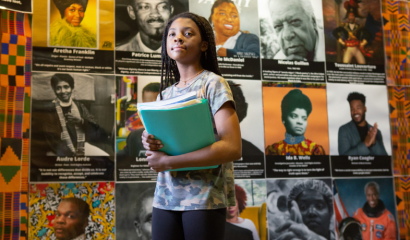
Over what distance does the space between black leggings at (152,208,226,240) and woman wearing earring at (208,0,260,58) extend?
1.81 meters

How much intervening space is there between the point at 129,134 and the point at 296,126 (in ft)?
4.25

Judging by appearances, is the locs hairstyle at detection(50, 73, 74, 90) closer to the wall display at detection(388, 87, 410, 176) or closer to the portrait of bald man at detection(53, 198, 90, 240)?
the portrait of bald man at detection(53, 198, 90, 240)

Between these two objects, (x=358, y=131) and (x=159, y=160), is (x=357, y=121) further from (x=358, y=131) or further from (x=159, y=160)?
(x=159, y=160)

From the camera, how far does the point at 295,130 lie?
293 centimetres

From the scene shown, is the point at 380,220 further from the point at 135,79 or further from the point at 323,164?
the point at 135,79

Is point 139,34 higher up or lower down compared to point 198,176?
higher up

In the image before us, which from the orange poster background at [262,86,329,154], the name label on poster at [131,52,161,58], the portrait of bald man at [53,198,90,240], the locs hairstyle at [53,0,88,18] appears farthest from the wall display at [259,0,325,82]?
the portrait of bald man at [53,198,90,240]

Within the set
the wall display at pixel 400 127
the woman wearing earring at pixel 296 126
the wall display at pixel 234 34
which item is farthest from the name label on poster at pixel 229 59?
the wall display at pixel 400 127

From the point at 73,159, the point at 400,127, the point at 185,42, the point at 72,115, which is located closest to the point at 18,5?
the point at 72,115

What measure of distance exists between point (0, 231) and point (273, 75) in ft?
7.09

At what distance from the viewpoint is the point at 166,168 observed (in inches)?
46.7

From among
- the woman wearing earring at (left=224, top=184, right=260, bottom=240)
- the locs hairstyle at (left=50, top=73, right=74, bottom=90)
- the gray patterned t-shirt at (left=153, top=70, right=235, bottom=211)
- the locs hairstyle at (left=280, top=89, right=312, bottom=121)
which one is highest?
the locs hairstyle at (left=50, top=73, right=74, bottom=90)

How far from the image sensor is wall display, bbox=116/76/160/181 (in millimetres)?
2568

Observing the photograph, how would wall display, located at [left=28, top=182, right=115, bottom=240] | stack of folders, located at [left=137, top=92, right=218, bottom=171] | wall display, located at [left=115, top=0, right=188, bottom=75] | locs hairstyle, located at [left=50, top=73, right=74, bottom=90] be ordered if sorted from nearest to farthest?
stack of folders, located at [left=137, top=92, right=218, bottom=171], wall display, located at [left=28, top=182, right=115, bottom=240], locs hairstyle, located at [left=50, top=73, right=74, bottom=90], wall display, located at [left=115, top=0, right=188, bottom=75]
